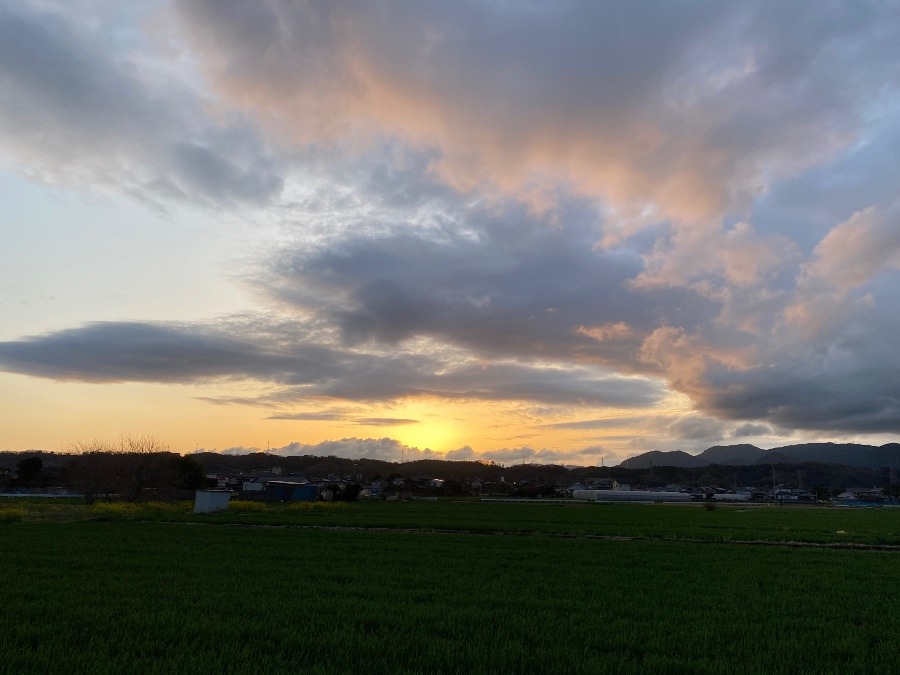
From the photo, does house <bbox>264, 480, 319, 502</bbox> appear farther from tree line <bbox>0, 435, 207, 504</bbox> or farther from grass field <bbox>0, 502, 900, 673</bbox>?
grass field <bbox>0, 502, 900, 673</bbox>

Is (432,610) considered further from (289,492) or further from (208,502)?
(289,492)

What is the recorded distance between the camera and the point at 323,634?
11609 millimetres

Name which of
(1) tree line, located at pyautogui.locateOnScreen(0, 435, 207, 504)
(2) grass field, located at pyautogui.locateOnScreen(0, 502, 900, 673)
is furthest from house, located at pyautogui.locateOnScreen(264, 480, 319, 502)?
(2) grass field, located at pyautogui.locateOnScreen(0, 502, 900, 673)

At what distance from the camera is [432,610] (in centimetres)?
1417

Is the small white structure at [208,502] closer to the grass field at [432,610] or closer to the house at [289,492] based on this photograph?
the grass field at [432,610]

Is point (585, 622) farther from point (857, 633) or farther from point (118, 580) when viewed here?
point (118, 580)

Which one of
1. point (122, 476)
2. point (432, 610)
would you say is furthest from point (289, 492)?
point (432, 610)

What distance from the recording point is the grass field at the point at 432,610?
10344mm

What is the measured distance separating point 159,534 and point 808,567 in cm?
3363

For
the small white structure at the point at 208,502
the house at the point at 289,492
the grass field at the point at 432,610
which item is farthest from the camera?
the house at the point at 289,492

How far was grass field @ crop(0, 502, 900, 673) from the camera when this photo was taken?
10.3 metres

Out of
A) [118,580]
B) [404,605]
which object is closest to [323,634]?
[404,605]

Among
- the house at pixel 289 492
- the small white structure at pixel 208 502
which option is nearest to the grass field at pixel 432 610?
the small white structure at pixel 208 502

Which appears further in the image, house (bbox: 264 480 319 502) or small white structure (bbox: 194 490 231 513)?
house (bbox: 264 480 319 502)
